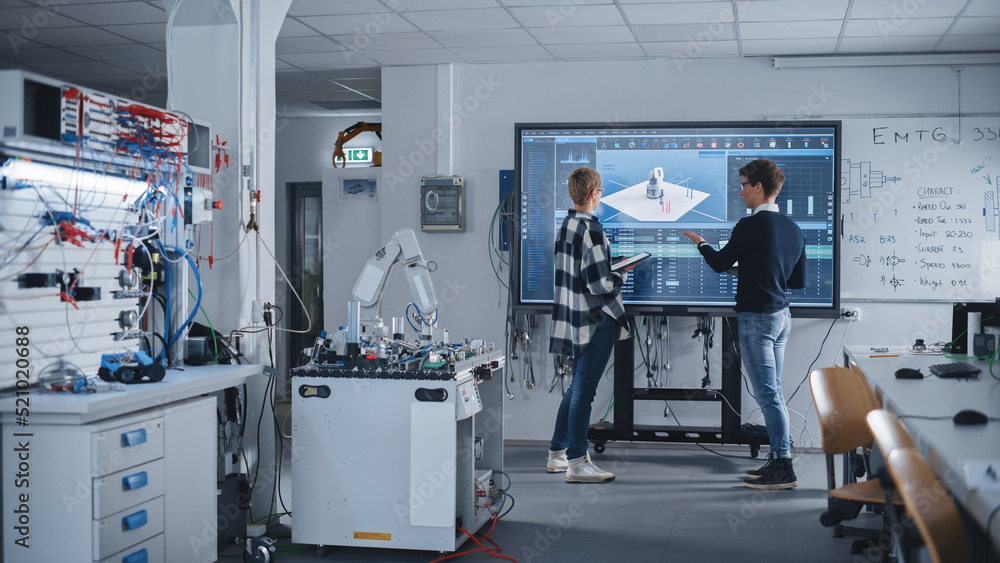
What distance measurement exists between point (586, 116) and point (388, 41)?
1.33 m

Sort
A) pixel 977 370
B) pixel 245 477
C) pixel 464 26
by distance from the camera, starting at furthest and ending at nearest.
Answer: pixel 464 26 < pixel 245 477 < pixel 977 370

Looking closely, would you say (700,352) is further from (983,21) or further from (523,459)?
(983,21)

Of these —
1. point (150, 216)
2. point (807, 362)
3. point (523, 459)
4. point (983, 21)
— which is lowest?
point (523, 459)

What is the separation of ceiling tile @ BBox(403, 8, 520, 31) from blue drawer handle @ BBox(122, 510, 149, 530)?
9.20 feet

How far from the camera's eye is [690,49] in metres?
4.79

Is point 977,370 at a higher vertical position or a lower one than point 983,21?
lower

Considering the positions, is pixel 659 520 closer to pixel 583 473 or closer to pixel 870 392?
pixel 583 473

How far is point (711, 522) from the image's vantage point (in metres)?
3.38

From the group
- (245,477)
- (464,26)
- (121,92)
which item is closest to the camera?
(245,477)

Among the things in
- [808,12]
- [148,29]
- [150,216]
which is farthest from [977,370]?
[148,29]

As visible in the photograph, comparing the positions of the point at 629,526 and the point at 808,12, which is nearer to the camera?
the point at 629,526

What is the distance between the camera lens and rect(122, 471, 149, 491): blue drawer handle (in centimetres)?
234

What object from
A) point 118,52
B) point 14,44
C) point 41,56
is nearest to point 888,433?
point 118,52

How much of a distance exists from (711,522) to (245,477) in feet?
6.42
